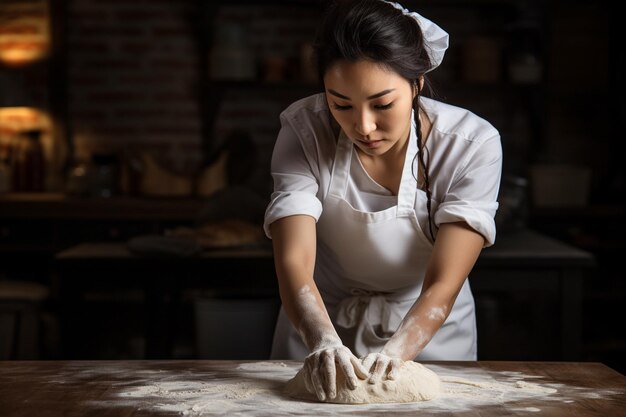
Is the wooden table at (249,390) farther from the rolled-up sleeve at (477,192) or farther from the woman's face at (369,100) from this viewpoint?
the woman's face at (369,100)

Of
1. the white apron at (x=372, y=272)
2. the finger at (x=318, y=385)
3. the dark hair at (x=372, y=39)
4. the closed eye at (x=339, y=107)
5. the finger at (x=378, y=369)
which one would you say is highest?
the dark hair at (x=372, y=39)

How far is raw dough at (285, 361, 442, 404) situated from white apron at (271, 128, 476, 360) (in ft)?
1.26

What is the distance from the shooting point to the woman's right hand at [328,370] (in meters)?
1.42

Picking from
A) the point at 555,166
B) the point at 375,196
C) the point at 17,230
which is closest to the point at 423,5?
the point at 555,166

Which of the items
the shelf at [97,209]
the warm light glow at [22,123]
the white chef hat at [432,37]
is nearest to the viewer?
the white chef hat at [432,37]

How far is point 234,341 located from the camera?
2773 millimetres

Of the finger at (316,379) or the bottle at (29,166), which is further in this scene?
the bottle at (29,166)

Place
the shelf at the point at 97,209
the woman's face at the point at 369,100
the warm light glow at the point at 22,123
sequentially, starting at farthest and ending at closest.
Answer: the warm light glow at the point at 22,123 < the shelf at the point at 97,209 < the woman's face at the point at 369,100

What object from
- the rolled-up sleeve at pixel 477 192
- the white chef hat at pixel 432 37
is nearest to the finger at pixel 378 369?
the rolled-up sleeve at pixel 477 192

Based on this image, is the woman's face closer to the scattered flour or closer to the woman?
the woman

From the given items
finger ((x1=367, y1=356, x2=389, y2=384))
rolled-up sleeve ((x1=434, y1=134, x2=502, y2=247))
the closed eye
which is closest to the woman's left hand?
finger ((x1=367, y1=356, x2=389, y2=384))

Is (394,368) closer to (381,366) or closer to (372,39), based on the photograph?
(381,366)

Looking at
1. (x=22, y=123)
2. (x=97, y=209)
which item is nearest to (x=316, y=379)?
(x=97, y=209)

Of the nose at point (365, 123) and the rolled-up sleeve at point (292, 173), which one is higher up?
the nose at point (365, 123)
